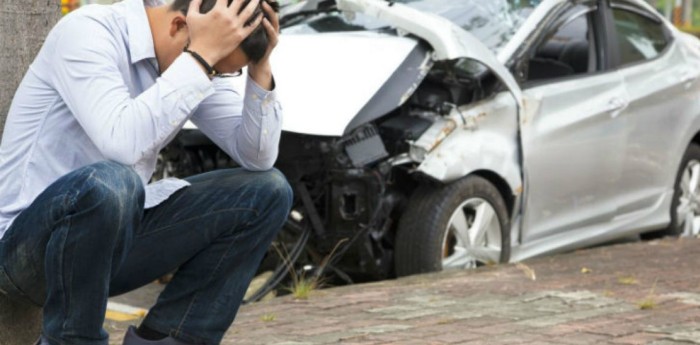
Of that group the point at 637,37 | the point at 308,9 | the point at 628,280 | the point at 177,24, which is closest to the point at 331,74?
the point at 308,9

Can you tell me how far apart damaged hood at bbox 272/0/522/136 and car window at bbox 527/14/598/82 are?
0.61 metres

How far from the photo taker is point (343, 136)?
641cm

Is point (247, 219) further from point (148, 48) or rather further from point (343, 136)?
point (343, 136)

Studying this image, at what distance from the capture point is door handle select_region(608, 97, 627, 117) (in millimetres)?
7742

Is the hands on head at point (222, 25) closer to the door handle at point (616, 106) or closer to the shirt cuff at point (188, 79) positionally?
the shirt cuff at point (188, 79)

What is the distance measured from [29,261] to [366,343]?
1635 millimetres

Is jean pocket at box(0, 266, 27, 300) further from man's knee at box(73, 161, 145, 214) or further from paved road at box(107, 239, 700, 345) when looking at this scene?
paved road at box(107, 239, 700, 345)

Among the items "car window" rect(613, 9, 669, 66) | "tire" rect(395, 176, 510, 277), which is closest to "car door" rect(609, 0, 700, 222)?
"car window" rect(613, 9, 669, 66)

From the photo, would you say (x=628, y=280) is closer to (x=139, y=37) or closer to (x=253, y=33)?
(x=253, y=33)

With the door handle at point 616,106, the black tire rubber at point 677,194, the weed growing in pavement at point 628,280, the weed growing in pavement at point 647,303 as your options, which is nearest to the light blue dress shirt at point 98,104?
the weed growing in pavement at point 647,303

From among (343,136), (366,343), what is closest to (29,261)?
(366,343)

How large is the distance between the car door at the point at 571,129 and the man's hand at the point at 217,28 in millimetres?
3654

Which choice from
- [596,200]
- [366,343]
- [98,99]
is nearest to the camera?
[98,99]

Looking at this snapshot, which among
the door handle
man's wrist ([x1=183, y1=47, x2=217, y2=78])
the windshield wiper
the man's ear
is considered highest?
the man's ear
